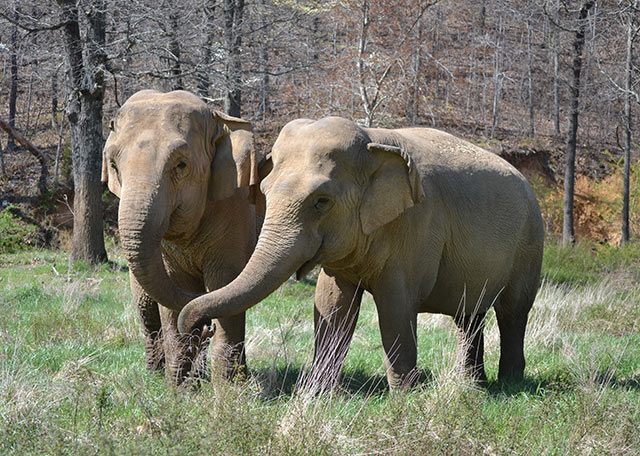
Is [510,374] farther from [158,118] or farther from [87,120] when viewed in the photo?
[87,120]

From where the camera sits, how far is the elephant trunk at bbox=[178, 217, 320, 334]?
521 centimetres

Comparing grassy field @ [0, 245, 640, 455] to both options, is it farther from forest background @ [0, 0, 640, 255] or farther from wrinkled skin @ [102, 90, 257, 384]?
forest background @ [0, 0, 640, 255]

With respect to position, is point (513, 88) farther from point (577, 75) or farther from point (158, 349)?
point (158, 349)

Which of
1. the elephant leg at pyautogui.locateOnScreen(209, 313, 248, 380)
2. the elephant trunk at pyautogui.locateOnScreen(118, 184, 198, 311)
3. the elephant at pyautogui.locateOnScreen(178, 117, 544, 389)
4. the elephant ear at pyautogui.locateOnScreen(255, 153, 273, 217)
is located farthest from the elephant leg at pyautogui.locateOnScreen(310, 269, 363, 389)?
the elephant trunk at pyautogui.locateOnScreen(118, 184, 198, 311)

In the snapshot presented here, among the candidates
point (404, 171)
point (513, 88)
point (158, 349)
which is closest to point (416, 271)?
point (404, 171)

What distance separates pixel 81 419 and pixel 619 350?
6.16m

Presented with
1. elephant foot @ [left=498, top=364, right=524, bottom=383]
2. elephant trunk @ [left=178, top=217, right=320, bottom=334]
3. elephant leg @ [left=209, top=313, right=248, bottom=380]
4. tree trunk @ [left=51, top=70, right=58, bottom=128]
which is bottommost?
elephant foot @ [left=498, top=364, right=524, bottom=383]

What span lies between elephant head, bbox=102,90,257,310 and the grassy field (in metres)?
0.92

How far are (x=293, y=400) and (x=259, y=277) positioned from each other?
99 cm

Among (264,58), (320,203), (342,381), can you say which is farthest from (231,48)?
(264,58)

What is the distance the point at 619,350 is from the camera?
28.2ft

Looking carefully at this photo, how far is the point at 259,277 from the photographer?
5340 mm

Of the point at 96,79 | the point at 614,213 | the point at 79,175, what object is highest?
the point at 96,79

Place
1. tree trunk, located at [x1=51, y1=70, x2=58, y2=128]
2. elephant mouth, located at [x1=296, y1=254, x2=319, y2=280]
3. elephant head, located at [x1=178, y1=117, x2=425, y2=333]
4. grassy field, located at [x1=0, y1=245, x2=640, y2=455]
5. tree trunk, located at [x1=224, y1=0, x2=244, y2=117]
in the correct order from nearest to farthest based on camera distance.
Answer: grassy field, located at [x1=0, y1=245, x2=640, y2=455]
elephant head, located at [x1=178, y1=117, x2=425, y2=333]
elephant mouth, located at [x1=296, y1=254, x2=319, y2=280]
tree trunk, located at [x1=224, y1=0, x2=244, y2=117]
tree trunk, located at [x1=51, y1=70, x2=58, y2=128]
